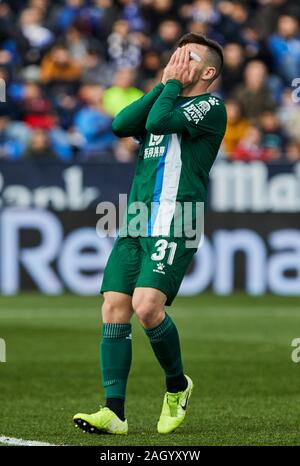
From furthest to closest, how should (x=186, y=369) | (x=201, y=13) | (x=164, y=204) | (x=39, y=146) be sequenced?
(x=201, y=13) → (x=39, y=146) → (x=186, y=369) → (x=164, y=204)

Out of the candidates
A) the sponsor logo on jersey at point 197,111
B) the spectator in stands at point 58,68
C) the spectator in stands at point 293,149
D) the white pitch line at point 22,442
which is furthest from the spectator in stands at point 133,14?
the white pitch line at point 22,442

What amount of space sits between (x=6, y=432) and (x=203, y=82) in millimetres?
2383

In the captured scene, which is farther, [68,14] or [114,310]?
[68,14]

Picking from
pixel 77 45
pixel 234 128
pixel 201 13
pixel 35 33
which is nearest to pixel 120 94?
pixel 77 45

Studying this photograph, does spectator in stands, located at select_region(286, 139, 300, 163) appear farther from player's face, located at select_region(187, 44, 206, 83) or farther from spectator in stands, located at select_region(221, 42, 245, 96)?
player's face, located at select_region(187, 44, 206, 83)

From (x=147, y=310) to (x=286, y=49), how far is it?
14.8 meters

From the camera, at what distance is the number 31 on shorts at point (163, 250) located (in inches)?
283

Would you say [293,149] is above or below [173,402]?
above

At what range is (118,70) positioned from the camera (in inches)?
773

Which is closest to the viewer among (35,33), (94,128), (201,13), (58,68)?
(94,128)

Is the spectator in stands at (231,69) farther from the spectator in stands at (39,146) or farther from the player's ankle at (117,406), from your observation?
the player's ankle at (117,406)

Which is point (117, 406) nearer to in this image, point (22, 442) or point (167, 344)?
point (167, 344)

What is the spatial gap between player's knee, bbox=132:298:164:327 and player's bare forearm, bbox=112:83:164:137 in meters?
1.06

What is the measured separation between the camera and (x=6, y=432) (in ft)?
23.6
